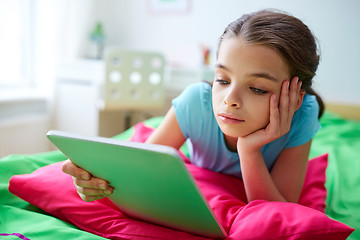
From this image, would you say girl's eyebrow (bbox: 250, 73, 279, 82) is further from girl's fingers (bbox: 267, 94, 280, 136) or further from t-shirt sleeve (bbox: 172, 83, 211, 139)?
t-shirt sleeve (bbox: 172, 83, 211, 139)

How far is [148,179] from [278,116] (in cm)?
34

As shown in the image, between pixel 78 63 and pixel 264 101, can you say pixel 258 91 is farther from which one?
pixel 78 63

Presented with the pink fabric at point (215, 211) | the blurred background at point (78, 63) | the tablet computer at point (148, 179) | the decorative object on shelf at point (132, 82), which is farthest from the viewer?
the blurred background at point (78, 63)

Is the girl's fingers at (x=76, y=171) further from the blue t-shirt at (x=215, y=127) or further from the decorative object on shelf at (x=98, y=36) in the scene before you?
the decorative object on shelf at (x=98, y=36)

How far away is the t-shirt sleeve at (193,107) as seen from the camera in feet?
3.10

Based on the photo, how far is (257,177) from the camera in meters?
0.82

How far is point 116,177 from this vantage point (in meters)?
0.61

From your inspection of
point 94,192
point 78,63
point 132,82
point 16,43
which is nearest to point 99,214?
point 94,192

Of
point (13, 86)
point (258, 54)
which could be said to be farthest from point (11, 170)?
point (13, 86)

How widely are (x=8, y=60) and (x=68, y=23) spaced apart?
520 mm

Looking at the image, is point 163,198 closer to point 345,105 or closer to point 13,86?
point 345,105

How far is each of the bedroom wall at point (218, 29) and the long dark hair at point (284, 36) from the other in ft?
5.47

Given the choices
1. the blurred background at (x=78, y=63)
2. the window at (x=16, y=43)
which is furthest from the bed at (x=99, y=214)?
the window at (x=16, y=43)

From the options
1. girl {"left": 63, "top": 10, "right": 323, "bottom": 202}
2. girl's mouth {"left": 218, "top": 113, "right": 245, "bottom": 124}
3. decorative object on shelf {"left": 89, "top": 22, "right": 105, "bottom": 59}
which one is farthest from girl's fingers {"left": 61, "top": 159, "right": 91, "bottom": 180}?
decorative object on shelf {"left": 89, "top": 22, "right": 105, "bottom": 59}
